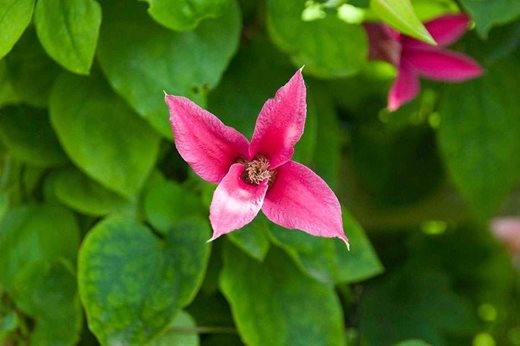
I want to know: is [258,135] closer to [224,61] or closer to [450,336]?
[224,61]

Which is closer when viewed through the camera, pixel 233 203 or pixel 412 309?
pixel 233 203

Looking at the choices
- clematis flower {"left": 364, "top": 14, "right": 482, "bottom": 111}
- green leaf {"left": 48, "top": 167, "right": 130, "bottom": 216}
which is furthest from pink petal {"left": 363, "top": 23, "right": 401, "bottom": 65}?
green leaf {"left": 48, "top": 167, "right": 130, "bottom": 216}

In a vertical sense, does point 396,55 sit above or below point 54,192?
above

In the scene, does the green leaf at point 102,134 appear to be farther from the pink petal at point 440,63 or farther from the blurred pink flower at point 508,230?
the blurred pink flower at point 508,230

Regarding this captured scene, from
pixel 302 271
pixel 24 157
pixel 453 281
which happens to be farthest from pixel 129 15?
pixel 453 281

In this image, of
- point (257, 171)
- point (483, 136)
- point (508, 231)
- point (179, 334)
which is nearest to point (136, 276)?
point (179, 334)

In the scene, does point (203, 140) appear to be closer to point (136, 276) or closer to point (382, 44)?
point (136, 276)
